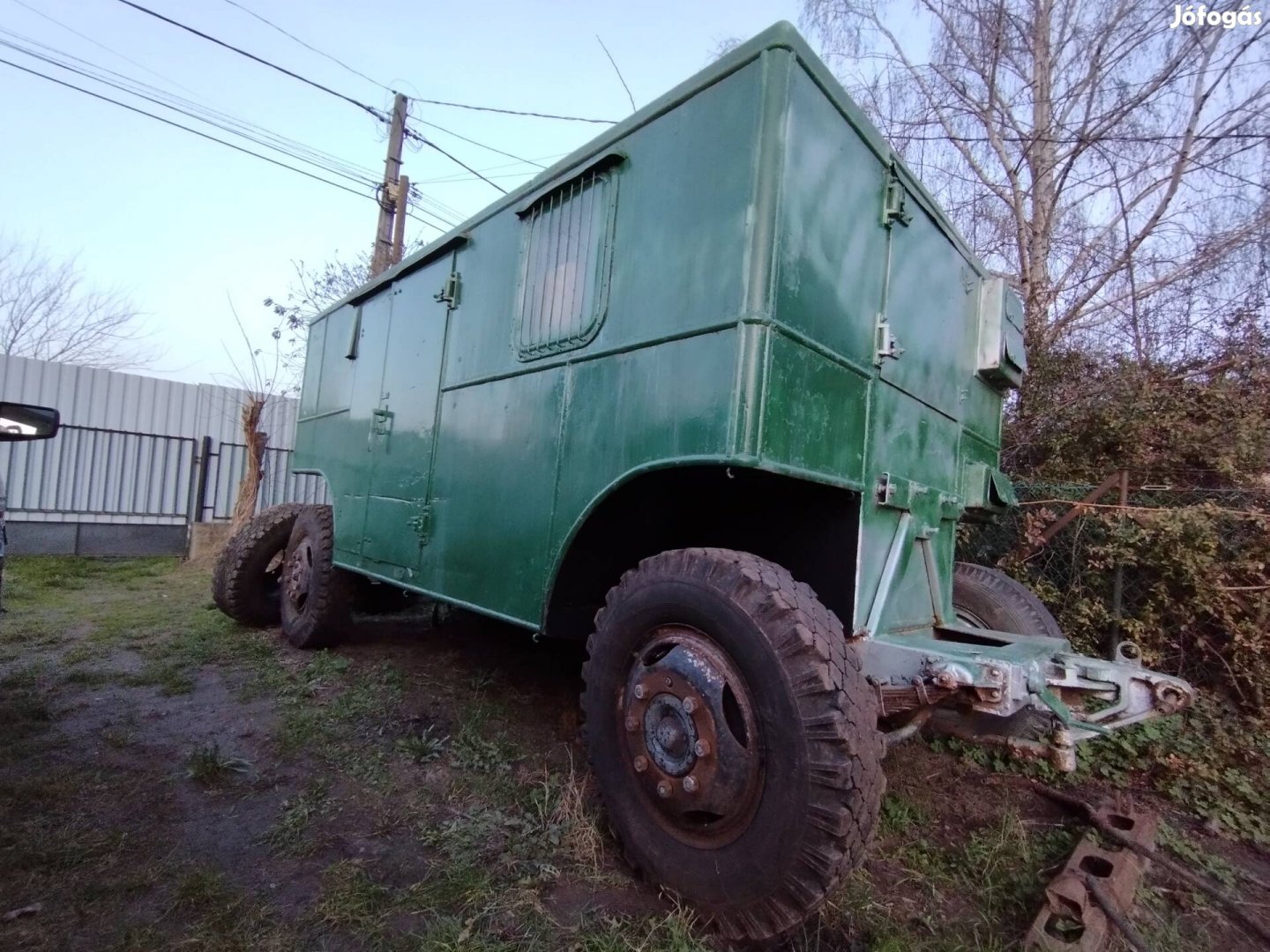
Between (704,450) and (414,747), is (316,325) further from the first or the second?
(704,450)

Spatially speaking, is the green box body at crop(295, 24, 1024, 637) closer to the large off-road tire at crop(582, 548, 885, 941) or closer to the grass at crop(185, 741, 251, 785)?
the large off-road tire at crop(582, 548, 885, 941)

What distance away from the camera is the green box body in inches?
86.1

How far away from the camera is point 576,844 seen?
2420mm

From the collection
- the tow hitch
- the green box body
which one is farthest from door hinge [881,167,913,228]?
the tow hitch

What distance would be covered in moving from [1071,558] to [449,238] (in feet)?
15.3

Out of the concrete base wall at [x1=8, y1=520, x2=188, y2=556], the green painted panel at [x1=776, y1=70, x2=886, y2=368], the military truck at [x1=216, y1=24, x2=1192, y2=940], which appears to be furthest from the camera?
the concrete base wall at [x1=8, y1=520, x2=188, y2=556]

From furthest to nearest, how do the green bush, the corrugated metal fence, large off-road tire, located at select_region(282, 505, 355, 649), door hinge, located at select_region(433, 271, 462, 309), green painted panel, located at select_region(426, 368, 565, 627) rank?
the corrugated metal fence
large off-road tire, located at select_region(282, 505, 355, 649)
the green bush
door hinge, located at select_region(433, 271, 462, 309)
green painted panel, located at select_region(426, 368, 565, 627)

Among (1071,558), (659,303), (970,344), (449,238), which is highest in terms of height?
(449,238)

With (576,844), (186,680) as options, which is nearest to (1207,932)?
(576,844)

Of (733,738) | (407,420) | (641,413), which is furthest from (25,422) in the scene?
(733,738)

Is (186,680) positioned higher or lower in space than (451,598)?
lower

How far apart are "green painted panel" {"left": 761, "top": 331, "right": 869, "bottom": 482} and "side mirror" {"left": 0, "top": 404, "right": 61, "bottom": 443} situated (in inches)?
108

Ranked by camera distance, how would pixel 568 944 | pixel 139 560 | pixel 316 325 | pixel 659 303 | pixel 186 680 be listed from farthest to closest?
pixel 139 560 → pixel 316 325 → pixel 186 680 → pixel 659 303 → pixel 568 944

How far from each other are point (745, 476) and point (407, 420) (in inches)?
97.7
